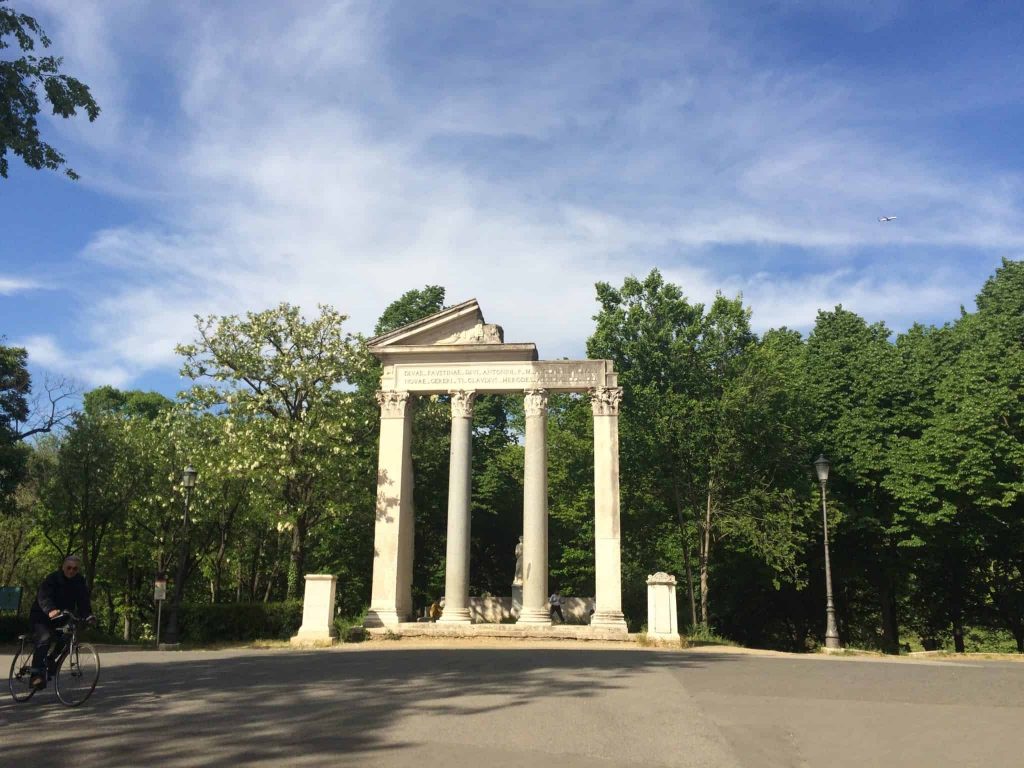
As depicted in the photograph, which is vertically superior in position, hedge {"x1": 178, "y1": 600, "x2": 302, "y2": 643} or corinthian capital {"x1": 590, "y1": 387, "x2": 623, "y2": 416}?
corinthian capital {"x1": 590, "y1": 387, "x2": 623, "y2": 416}

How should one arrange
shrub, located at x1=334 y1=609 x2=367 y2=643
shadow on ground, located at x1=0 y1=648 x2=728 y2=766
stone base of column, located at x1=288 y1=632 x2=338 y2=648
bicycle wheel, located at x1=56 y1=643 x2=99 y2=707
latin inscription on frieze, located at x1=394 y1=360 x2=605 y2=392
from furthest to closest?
latin inscription on frieze, located at x1=394 y1=360 x2=605 y2=392
shrub, located at x1=334 y1=609 x2=367 y2=643
stone base of column, located at x1=288 y1=632 x2=338 y2=648
bicycle wheel, located at x1=56 y1=643 x2=99 y2=707
shadow on ground, located at x1=0 y1=648 x2=728 y2=766

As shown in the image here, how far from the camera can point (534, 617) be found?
1010 inches

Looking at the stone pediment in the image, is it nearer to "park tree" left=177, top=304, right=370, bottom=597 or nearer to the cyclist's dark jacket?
"park tree" left=177, top=304, right=370, bottom=597

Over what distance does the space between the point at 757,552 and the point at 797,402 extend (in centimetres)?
703

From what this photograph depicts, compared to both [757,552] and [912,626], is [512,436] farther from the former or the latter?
[912,626]

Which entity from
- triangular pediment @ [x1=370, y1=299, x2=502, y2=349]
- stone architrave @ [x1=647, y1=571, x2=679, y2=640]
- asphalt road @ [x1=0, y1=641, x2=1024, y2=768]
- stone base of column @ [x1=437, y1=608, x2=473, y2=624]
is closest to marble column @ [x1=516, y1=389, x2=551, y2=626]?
stone base of column @ [x1=437, y1=608, x2=473, y2=624]

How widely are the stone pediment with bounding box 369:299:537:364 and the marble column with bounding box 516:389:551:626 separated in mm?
1854

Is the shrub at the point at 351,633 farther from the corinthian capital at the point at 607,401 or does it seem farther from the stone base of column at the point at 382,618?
the corinthian capital at the point at 607,401

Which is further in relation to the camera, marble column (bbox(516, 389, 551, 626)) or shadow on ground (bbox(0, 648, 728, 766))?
marble column (bbox(516, 389, 551, 626))

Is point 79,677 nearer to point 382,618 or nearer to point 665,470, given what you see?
point 382,618

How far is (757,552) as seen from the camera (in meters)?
32.6

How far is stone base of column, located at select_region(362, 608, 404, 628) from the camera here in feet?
85.1

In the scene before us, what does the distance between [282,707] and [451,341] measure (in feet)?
68.8

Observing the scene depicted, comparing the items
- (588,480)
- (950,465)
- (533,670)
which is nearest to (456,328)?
(588,480)
